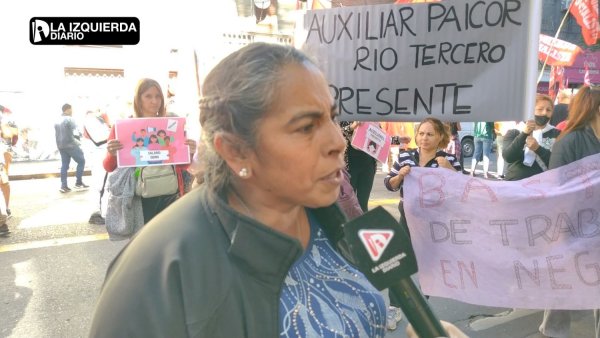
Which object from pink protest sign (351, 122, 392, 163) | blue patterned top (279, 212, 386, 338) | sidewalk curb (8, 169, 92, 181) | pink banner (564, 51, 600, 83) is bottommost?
sidewalk curb (8, 169, 92, 181)

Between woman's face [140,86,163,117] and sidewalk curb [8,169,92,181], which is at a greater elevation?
woman's face [140,86,163,117]

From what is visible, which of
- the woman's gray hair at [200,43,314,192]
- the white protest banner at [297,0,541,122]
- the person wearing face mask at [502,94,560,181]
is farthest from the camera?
the person wearing face mask at [502,94,560,181]

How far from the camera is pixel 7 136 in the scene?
7262 mm

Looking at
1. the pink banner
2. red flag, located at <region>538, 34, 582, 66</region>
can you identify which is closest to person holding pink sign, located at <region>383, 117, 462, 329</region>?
red flag, located at <region>538, 34, 582, 66</region>

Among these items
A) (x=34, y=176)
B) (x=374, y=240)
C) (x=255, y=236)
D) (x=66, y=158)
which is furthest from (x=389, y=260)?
(x=34, y=176)

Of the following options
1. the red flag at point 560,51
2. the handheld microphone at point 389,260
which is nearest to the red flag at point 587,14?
the red flag at point 560,51

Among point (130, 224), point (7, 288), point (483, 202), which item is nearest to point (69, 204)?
point (7, 288)

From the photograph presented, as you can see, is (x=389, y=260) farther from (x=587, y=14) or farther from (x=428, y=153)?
(x=587, y=14)

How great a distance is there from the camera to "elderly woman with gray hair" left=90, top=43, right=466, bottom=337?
0.93 meters

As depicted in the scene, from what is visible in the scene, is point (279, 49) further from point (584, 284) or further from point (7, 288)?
point (7, 288)

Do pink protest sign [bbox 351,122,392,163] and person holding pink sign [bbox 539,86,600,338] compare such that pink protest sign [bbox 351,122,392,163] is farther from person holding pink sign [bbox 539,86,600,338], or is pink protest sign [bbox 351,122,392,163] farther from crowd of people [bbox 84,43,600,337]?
crowd of people [bbox 84,43,600,337]

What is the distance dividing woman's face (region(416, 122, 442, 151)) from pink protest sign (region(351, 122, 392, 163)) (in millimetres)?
362

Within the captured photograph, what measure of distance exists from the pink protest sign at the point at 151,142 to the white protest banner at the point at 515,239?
6.07ft

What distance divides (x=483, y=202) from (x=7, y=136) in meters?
7.51
